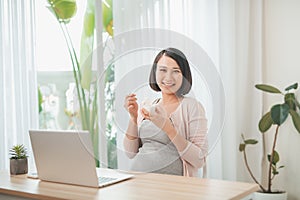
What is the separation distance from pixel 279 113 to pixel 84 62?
1550mm

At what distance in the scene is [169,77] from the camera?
2250 mm

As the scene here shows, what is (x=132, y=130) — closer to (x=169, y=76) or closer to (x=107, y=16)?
(x=169, y=76)

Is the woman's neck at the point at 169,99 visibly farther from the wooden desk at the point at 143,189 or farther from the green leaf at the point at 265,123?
the green leaf at the point at 265,123

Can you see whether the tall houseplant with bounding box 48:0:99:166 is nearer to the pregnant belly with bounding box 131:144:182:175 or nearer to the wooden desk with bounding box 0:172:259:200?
the pregnant belly with bounding box 131:144:182:175

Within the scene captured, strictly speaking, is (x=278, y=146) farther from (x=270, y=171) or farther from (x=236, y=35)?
(x=236, y=35)

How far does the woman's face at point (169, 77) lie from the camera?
88.7 inches

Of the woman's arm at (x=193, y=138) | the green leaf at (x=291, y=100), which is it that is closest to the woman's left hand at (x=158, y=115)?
the woman's arm at (x=193, y=138)

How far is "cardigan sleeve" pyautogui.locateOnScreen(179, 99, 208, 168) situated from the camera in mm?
2357

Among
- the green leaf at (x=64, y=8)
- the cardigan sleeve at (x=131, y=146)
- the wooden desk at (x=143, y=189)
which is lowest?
the wooden desk at (x=143, y=189)

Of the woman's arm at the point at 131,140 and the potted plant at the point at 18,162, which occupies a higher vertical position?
the woman's arm at the point at 131,140

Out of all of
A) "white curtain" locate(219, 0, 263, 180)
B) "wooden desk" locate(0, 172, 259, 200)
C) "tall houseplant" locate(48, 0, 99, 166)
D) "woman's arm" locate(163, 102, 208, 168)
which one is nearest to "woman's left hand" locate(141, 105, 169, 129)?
"woman's arm" locate(163, 102, 208, 168)

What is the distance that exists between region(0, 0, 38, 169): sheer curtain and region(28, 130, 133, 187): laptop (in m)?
1.55

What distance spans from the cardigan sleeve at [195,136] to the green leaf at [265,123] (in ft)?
3.93

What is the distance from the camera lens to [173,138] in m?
2.33
